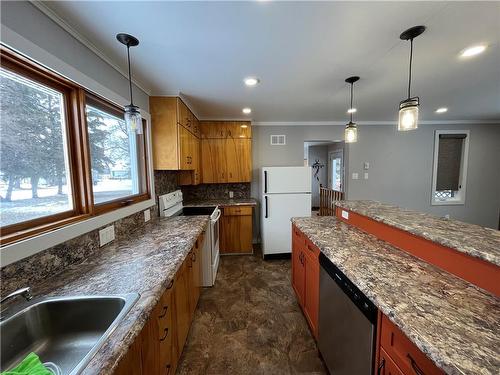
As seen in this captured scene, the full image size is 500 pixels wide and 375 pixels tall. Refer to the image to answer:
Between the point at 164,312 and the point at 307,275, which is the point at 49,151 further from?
the point at 307,275

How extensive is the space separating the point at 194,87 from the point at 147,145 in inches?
32.3

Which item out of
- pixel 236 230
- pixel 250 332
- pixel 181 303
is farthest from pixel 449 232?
pixel 236 230

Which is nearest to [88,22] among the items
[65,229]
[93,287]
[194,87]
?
[194,87]

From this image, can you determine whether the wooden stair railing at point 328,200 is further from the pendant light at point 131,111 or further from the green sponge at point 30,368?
the green sponge at point 30,368

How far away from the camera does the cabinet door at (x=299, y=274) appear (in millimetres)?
2039

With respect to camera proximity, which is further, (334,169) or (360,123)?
(334,169)

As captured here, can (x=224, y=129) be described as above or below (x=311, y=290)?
above

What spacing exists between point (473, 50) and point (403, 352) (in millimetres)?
2197

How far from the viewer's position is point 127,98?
6.39 ft

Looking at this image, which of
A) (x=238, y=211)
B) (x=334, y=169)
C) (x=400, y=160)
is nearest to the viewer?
(x=238, y=211)

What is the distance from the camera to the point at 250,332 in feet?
6.31

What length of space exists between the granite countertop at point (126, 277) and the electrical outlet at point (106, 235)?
0.04 meters

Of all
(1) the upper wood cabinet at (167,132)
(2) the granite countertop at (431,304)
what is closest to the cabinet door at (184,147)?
(1) the upper wood cabinet at (167,132)

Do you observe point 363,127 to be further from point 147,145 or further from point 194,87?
point 147,145
